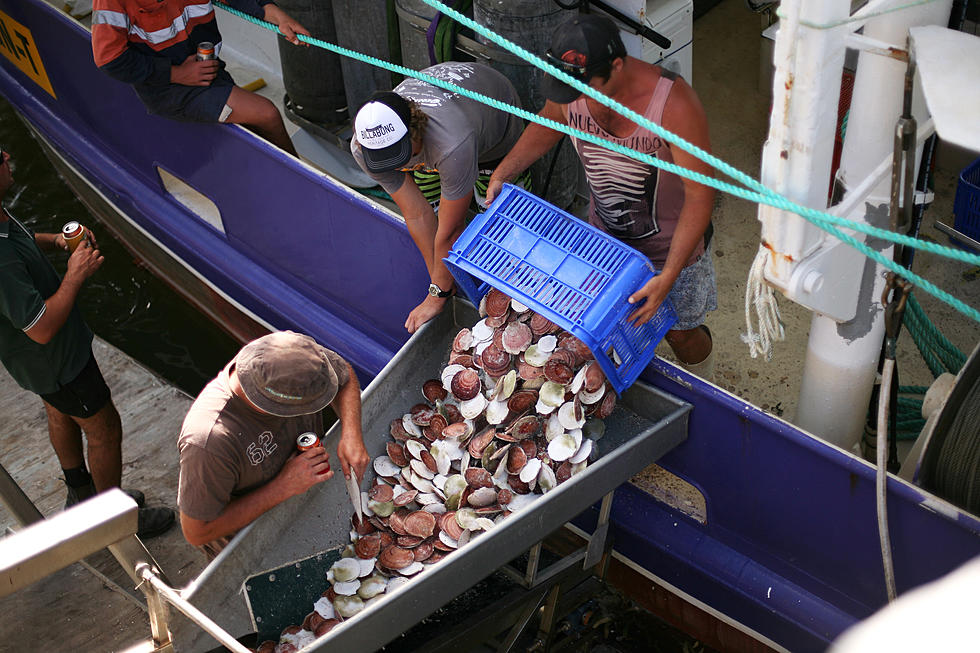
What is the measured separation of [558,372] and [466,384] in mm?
381

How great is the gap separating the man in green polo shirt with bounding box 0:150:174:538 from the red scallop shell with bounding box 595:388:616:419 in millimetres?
2129

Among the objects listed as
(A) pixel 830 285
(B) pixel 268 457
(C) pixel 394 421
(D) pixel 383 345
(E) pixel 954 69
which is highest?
(E) pixel 954 69

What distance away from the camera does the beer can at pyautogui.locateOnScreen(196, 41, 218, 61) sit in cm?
452

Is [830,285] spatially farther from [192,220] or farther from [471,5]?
[192,220]

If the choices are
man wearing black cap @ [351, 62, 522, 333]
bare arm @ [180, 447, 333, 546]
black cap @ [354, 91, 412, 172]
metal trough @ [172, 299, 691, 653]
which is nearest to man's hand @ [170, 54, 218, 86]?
man wearing black cap @ [351, 62, 522, 333]

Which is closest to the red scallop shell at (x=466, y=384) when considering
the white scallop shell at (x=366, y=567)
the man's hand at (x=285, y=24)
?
the white scallop shell at (x=366, y=567)

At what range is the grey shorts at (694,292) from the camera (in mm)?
3475

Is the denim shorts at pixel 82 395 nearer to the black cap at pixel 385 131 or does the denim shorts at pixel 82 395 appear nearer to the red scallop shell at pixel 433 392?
the red scallop shell at pixel 433 392

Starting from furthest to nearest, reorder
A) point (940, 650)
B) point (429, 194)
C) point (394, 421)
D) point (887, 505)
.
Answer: point (429, 194) → point (394, 421) → point (887, 505) → point (940, 650)

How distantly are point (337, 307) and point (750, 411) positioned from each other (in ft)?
7.77

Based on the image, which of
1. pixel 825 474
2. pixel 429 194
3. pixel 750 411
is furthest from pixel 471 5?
pixel 825 474

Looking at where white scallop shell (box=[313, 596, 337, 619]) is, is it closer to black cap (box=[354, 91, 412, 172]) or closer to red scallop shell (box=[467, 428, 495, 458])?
red scallop shell (box=[467, 428, 495, 458])

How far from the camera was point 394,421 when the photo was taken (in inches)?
139

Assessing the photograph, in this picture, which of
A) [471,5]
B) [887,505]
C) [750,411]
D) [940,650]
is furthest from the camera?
[471,5]
